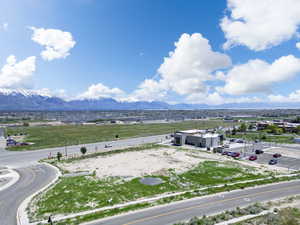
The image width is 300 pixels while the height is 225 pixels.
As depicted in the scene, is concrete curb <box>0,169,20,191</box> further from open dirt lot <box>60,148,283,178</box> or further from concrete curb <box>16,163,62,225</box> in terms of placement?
open dirt lot <box>60,148,283,178</box>

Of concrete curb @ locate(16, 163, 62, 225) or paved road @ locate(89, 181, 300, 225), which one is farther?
concrete curb @ locate(16, 163, 62, 225)

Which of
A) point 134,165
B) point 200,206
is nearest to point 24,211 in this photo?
point 200,206

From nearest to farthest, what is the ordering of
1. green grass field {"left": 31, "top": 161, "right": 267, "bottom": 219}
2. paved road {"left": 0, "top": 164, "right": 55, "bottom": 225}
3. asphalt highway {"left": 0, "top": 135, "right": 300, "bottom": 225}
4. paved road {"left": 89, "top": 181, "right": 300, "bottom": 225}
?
paved road {"left": 89, "top": 181, "right": 300, "bottom": 225} → asphalt highway {"left": 0, "top": 135, "right": 300, "bottom": 225} → paved road {"left": 0, "top": 164, "right": 55, "bottom": 225} → green grass field {"left": 31, "top": 161, "right": 267, "bottom": 219}

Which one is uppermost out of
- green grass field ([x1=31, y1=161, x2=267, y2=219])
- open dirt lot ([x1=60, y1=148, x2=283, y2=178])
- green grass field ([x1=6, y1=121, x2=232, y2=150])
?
green grass field ([x1=31, y1=161, x2=267, y2=219])

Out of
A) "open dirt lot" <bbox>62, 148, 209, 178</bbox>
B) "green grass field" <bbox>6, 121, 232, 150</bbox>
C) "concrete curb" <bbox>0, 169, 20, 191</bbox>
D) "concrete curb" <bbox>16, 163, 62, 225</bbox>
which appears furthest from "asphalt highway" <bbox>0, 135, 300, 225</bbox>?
"green grass field" <bbox>6, 121, 232, 150</bbox>

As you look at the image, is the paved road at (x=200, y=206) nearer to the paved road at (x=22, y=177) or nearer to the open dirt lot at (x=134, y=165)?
the paved road at (x=22, y=177)

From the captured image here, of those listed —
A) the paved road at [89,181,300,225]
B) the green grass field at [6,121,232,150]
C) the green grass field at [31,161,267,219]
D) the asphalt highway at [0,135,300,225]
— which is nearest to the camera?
the paved road at [89,181,300,225]
